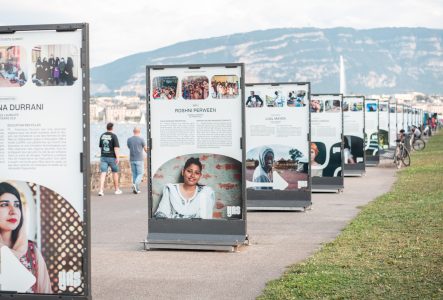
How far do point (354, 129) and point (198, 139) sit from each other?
728 inches

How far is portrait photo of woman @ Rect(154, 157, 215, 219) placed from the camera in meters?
12.8

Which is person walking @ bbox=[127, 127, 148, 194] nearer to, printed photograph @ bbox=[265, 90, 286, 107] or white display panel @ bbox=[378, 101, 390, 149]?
printed photograph @ bbox=[265, 90, 286, 107]

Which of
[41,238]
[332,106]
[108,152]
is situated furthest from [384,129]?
[41,238]

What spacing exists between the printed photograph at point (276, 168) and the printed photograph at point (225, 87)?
5.71m

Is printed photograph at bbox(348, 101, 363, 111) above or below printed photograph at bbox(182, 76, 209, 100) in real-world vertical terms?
below

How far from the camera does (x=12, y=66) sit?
763 cm

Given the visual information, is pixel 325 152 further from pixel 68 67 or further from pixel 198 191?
pixel 68 67

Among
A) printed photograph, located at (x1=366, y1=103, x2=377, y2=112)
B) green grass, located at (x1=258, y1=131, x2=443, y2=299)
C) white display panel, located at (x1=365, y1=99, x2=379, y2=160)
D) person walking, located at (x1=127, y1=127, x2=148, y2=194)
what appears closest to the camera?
green grass, located at (x1=258, y1=131, x2=443, y2=299)

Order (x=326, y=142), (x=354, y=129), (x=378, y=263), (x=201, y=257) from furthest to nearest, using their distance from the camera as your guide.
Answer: (x=354, y=129)
(x=326, y=142)
(x=201, y=257)
(x=378, y=263)

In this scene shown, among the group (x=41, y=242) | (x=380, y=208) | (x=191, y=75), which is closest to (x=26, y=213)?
(x=41, y=242)

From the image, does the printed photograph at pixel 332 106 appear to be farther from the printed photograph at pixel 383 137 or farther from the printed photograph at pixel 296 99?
the printed photograph at pixel 383 137

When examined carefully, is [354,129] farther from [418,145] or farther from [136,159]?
[418,145]

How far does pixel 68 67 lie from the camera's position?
7.47 metres

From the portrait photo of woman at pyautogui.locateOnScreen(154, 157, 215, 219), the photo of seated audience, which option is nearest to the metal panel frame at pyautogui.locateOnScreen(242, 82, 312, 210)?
the portrait photo of woman at pyautogui.locateOnScreen(154, 157, 215, 219)
